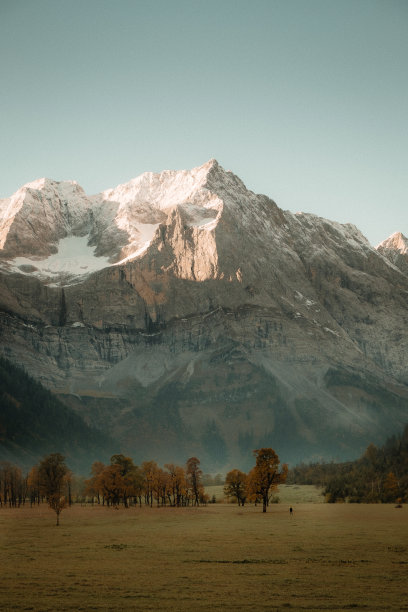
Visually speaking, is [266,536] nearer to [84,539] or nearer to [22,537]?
[84,539]

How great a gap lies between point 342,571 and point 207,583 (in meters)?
9.84

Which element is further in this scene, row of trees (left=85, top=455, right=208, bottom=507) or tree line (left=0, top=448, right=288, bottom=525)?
row of trees (left=85, top=455, right=208, bottom=507)

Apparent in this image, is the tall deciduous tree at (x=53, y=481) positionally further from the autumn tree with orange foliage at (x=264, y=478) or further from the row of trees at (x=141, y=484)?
the autumn tree with orange foliage at (x=264, y=478)

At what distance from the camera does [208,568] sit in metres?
50.9

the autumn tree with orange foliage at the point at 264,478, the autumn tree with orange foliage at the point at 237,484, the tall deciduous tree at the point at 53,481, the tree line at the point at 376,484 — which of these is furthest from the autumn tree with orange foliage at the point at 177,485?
the tree line at the point at 376,484

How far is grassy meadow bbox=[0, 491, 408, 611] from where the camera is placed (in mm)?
39156

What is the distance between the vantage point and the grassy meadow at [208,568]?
3916cm

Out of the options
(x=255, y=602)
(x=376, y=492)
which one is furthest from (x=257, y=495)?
(x=255, y=602)

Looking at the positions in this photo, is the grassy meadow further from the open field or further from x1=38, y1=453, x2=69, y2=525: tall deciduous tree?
x1=38, y1=453, x2=69, y2=525: tall deciduous tree

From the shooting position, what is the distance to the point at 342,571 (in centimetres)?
4828

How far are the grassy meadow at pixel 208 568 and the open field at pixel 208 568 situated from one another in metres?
0.06

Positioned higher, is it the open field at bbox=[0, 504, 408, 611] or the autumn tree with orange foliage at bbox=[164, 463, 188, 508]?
the autumn tree with orange foliage at bbox=[164, 463, 188, 508]

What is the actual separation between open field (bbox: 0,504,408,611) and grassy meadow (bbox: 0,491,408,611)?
2.4 inches

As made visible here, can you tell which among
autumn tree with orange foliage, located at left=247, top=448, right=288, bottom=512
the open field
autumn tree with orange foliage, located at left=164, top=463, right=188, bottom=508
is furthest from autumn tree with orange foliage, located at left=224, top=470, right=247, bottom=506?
the open field
